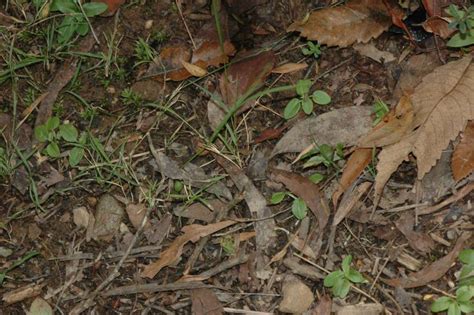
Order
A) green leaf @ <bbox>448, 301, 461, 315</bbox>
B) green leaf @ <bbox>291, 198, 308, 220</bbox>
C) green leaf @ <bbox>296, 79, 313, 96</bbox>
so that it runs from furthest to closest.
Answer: green leaf @ <bbox>296, 79, 313, 96</bbox>, green leaf @ <bbox>291, 198, 308, 220</bbox>, green leaf @ <bbox>448, 301, 461, 315</bbox>

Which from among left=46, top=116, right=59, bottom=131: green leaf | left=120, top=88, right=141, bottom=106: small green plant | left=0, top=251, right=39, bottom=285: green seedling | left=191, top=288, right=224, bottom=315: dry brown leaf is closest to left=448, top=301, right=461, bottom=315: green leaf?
left=191, top=288, right=224, bottom=315: dry brown leaf

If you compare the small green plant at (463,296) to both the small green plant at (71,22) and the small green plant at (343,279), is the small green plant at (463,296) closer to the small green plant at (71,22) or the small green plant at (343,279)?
the small green plant at (343,279)

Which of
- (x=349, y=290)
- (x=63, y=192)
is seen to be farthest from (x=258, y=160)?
(x=63, y=192)

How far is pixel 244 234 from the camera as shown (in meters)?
2.46

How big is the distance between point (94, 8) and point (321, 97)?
92 centimetres

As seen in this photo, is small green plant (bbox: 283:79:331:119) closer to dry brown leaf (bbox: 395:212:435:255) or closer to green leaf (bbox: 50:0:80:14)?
dry brown leaf (bbox: 395:212:435:255)

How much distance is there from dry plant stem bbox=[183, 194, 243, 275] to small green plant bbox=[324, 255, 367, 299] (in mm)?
401

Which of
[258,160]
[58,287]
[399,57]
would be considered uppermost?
[399,57]

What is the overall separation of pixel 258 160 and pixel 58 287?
81cm

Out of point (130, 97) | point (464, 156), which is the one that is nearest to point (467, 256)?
point (464, 156)

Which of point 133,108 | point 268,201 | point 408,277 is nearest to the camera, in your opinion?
point 408,277

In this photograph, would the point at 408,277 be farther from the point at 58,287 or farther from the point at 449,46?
the point at 58,287

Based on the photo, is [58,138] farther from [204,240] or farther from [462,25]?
[462,25]

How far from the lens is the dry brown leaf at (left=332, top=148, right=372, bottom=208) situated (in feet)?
7.95
